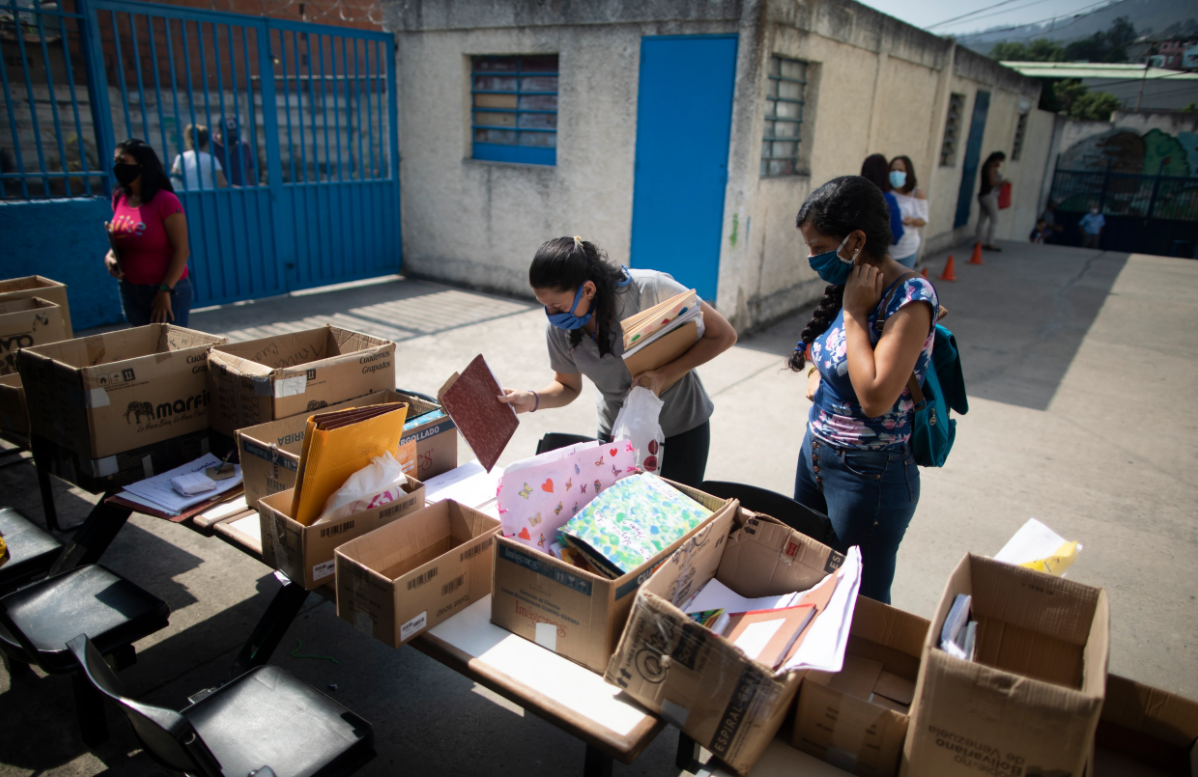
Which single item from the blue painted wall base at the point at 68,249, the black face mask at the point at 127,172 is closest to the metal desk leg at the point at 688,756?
the black face mask at the point at 127,172

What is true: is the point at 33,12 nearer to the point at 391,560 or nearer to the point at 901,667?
the point at 391,560

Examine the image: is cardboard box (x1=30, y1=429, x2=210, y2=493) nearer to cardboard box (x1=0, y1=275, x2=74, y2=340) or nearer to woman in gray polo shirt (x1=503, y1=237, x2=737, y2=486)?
woman in gray polo shirt (x1=503, y1=237, x2=737, y2=486)

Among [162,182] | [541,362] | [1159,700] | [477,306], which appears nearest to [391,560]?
[1159,700]

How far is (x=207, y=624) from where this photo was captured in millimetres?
2906

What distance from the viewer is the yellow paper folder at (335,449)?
1.91 metres

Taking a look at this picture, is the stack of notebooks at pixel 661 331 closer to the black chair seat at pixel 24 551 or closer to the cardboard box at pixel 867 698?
the cardboard box at pixel 867 698

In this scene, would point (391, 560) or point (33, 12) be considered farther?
point (33, 12)

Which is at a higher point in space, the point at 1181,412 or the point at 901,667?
the point at 901,667

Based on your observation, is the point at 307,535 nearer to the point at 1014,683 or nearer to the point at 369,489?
the point at 369,489

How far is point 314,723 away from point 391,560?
16.8 inches

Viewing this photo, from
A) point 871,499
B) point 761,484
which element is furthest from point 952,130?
point 871,499

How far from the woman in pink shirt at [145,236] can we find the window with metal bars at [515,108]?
4.15 m

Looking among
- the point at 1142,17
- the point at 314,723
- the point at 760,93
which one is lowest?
the point at 314,723

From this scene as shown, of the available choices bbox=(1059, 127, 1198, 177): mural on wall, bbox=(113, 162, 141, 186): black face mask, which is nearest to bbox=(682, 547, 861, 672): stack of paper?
bbox=(113, 162, 141, 186): black face mask
